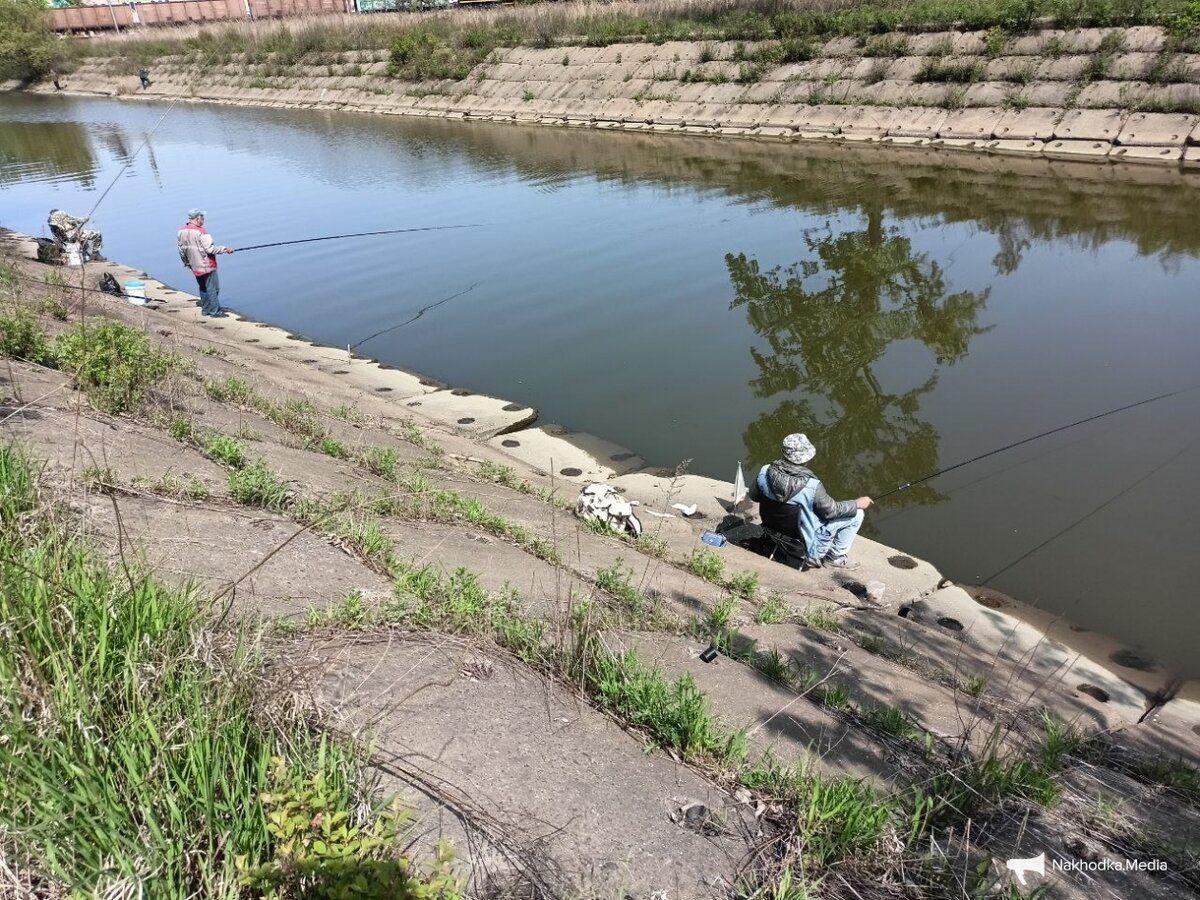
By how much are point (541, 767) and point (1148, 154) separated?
22917 mm

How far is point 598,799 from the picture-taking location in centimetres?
320

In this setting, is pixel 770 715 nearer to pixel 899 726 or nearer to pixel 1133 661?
pixel 899 726

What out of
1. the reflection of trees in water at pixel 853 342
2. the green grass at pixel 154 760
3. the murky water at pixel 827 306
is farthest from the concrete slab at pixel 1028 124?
the green grass at pixel 154 760

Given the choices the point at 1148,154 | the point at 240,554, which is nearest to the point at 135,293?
the point at 240,554

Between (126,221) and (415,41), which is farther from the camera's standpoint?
(415,41)

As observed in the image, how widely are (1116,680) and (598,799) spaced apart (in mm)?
4809

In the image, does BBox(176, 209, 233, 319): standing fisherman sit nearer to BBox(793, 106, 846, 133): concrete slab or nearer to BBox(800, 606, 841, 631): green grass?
BBox(800, 606, 841, 631): green grass

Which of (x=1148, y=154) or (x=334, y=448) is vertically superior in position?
(x=1148, y=154)

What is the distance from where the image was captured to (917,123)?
24172 millimetres

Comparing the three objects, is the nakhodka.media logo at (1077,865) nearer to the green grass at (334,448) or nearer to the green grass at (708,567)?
the green grass at (708,567)

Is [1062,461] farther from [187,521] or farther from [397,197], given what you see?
[397,197]

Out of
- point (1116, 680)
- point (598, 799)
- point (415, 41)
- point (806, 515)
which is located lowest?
point (1116, 680)

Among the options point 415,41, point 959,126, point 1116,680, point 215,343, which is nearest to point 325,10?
point 415,41

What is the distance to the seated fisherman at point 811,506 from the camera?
7148mm
